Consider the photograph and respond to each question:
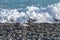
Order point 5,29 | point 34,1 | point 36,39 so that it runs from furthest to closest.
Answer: point 34,1 < point 5,29 < point 36,39

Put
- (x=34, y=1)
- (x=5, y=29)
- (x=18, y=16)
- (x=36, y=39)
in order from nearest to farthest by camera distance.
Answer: (x=36, y=39) < (x=5, y=29) < (x=18, y=16) < (x=34, y=1)

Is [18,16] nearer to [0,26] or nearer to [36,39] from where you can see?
[0,26]

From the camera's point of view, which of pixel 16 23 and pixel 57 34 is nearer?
pixel 57 34

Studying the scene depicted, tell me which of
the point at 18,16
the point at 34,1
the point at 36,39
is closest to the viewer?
the point at 36,39

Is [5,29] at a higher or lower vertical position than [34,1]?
lower

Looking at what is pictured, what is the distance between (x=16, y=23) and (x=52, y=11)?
1.93 ft

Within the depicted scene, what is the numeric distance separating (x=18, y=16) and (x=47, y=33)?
0.75 meters

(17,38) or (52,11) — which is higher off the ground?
(52,11)

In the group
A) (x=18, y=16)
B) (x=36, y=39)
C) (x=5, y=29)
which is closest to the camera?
(x=36, y=39)

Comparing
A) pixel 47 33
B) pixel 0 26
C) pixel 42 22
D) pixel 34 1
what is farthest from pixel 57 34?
pixel 34 1

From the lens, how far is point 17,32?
370cm

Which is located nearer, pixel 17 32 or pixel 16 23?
pixel 17 32

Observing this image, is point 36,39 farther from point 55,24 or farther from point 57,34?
point 55,24

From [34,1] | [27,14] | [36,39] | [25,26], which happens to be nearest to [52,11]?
[27,14]
